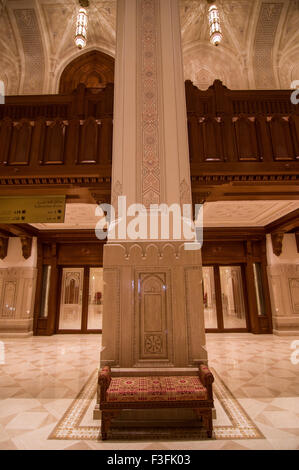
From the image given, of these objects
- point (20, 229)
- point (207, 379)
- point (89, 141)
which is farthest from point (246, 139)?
point (20, 229)

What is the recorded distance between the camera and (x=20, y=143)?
14.6ft

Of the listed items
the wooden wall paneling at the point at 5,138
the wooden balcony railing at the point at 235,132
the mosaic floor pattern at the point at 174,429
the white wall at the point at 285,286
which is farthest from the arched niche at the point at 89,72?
the mosaic floor pattern at the point at 174,429

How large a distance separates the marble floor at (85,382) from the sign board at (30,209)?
2750 mm

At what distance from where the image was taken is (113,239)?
335 cm

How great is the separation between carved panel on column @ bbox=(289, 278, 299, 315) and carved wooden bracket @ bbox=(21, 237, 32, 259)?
8922 mm

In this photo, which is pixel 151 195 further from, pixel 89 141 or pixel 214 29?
pixel 214 29

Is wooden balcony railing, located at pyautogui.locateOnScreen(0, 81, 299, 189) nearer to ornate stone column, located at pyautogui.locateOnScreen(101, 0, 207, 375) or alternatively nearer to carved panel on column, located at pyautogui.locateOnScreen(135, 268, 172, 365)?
ornate stone column, located at pyautogui.locateOnScreen(101, 0, 207, 375)

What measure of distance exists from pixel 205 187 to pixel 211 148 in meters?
0.67

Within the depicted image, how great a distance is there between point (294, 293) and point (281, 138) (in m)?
Result: 5.85

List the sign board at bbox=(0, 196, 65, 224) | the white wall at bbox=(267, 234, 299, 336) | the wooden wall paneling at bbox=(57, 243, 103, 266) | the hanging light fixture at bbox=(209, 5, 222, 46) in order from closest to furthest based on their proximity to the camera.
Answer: the sign board at bbox=(0, 196, 65, 224), the hanging light fixture at bbox=(209, 5, 222, 46), the white wall at bbox=(267, 234, 299, 336), the wooden wall paneling at bbox=(57, 243, 103, 266)

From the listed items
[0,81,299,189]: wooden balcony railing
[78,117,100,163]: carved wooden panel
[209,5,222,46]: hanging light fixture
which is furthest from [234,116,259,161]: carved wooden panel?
[78,117,100,163]: carved wooden panel

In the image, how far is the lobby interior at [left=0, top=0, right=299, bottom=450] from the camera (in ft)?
10.0

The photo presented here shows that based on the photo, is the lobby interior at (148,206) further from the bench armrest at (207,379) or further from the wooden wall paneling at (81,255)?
the bench armrest at (207,379)
